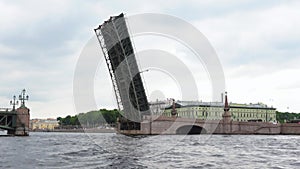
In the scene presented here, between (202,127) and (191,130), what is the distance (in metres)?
2.53

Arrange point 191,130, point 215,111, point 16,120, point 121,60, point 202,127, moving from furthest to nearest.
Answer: point 215,111 < point 191,130 < point 202,127 < point 16,120 < point 121,60

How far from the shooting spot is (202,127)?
147 ft

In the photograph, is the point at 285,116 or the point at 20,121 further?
the point at 285,116

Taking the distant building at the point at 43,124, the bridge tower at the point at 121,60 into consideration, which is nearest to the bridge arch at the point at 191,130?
the bridge tower at the point at 121,60

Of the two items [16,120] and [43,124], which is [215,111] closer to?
[16,120]

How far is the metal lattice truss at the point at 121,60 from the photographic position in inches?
1016

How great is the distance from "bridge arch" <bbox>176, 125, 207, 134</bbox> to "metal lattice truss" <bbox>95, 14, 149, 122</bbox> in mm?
14104

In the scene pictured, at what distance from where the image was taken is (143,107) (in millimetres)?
32031

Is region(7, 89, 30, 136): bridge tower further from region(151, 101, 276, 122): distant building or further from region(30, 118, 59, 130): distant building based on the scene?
region(30, 118, 59, 130): distant building

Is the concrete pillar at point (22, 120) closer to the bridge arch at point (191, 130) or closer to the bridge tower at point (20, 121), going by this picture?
the bridge tower at point (20, 121)

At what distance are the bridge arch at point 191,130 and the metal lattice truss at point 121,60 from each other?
1410 centimetres

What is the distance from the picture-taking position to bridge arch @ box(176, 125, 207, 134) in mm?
42406

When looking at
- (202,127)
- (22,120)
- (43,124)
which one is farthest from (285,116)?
(22,120)

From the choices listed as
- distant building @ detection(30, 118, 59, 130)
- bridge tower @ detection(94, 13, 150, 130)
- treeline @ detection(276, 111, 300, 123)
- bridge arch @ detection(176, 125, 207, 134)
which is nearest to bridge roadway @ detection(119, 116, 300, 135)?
bridge arch @ detection(176, 125, 207, 134)
